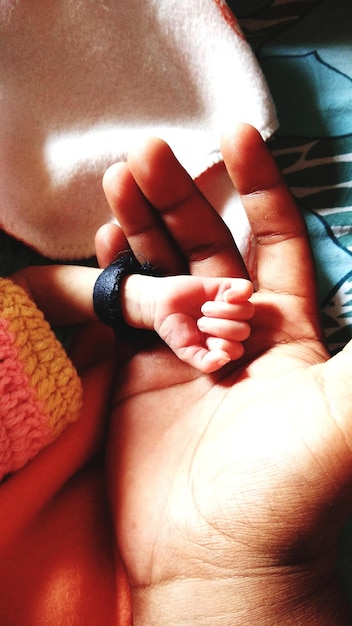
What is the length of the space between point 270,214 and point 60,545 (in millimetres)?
478

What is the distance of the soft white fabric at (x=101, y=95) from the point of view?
2.57 feet

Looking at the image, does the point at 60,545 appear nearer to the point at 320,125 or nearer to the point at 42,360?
the point at 42,360

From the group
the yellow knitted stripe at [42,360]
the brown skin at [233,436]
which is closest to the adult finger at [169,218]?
the brown skin at [233,436]

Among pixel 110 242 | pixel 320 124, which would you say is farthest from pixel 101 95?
pixel 320 124

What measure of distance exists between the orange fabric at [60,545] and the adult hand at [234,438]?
0.13 feet

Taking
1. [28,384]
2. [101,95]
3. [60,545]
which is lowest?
[60,545]

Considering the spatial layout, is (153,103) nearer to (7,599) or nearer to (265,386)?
(265,386)

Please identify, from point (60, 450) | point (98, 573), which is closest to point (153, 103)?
point (60, 450)

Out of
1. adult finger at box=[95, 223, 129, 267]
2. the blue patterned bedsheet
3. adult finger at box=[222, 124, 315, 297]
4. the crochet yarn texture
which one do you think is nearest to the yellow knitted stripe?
the crochet yarn texture

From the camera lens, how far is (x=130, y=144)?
817 millimetres

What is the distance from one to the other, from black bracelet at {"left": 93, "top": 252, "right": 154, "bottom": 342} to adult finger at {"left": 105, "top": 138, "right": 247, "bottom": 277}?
26mm

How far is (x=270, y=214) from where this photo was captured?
708mm

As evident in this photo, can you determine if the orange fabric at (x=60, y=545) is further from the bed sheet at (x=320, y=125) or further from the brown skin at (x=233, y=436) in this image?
the bed sheet at (x=320, y=125)

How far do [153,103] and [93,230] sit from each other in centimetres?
20
